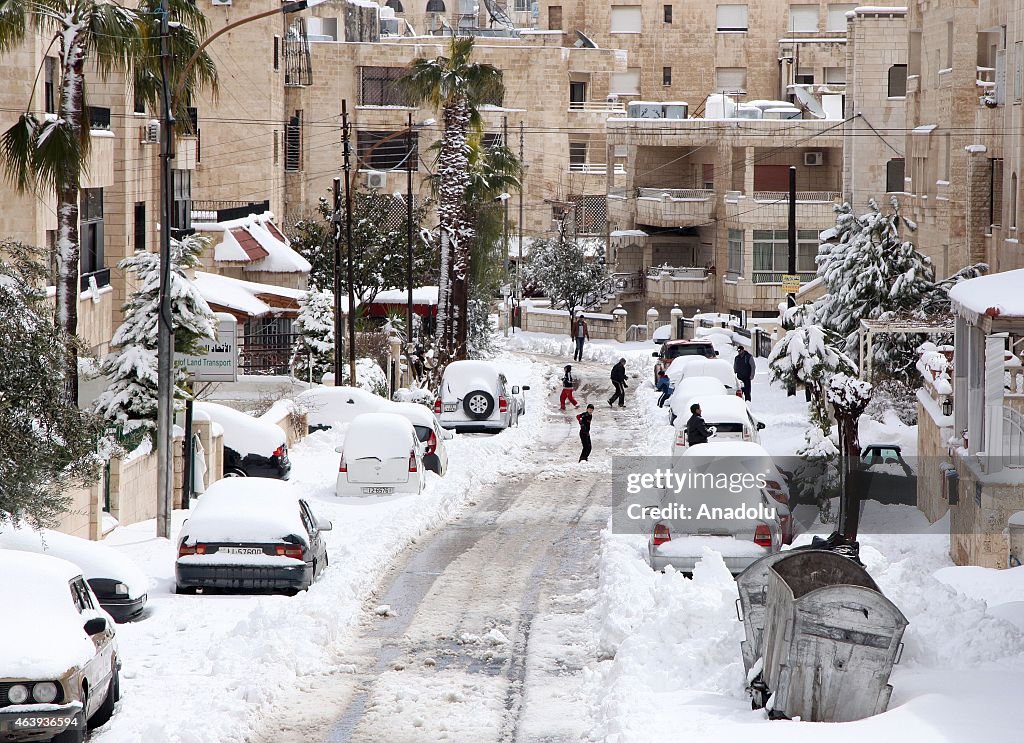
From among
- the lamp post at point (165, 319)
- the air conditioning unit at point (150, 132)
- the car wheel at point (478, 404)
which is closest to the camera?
the lamp post at point (165, 319)

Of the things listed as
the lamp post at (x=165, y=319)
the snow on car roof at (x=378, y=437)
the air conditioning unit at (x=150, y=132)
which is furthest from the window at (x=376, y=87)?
the lamp post at (x=165, y=319)

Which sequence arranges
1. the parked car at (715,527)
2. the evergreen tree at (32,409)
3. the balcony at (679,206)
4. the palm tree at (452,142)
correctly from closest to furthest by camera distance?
the evergreen tree at (32,409), the parked car at (715,527), the palm tree at (452,142), the balcony at (679,206)

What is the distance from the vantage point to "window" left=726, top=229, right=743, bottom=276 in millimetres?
69375

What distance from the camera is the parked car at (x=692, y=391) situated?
117ft

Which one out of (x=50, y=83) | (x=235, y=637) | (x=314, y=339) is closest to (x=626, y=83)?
(x=314, y=339)

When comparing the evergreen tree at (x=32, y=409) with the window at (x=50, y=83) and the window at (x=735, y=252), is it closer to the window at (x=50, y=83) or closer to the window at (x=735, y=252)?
the window at (x=50, y=83)

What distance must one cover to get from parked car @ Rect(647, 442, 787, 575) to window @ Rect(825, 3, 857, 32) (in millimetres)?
86571

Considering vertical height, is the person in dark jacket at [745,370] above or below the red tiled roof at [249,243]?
below

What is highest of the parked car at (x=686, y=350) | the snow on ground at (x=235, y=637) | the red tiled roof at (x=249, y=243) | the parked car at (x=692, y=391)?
the red tiled roof at (x=249, y=243)

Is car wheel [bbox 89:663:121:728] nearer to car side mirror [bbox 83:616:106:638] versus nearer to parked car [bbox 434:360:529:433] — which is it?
car side mirror [bbox 83:616:106:638]

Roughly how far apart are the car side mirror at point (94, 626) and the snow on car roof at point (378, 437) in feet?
45.0

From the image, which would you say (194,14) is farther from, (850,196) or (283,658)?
(850,196)

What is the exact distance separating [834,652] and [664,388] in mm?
32060

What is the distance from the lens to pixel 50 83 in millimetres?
30594
